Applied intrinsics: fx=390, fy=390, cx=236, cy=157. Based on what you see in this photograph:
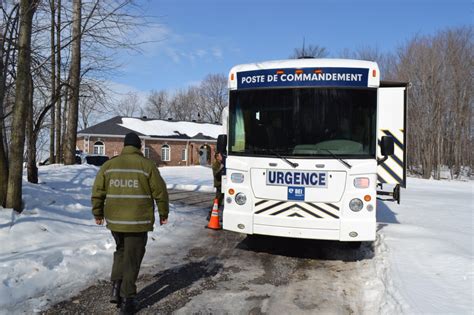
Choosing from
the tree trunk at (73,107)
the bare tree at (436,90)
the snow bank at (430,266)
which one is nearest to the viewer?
the snow bank at (430,266)

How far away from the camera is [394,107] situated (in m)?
7.85

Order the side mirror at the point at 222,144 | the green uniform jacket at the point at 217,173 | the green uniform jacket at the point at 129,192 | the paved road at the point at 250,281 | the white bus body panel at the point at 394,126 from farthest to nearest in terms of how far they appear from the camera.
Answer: the green uniform jacket at the point at 217,173 < the white bus body panel at the point at 394,126 < the side mirror at the point at 222,144 < the paved road at the point at 250,281 < the green uniform jacket at the point at 129,192

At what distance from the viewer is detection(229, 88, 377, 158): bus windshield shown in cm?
618

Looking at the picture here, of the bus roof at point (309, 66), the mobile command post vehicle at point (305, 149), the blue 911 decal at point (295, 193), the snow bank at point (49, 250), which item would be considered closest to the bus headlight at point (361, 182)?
the mobile command post vehicle at point (305, 149)

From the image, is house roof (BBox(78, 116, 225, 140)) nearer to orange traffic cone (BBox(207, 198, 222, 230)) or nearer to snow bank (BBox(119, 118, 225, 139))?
snow bank (BBox(119, 118, 225, 139))

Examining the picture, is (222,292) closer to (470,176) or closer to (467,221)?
(467,221)

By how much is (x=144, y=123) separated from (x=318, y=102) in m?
44.6

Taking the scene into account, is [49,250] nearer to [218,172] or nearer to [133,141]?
[133,141]

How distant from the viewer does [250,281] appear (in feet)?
18.0

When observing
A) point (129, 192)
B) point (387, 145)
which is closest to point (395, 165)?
point (387, 145)

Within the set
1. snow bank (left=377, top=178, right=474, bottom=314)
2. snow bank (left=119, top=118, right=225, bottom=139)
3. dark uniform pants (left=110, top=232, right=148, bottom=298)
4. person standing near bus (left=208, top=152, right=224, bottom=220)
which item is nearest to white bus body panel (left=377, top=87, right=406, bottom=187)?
snow bank (left=377, top=178, right=474, bottom=314)

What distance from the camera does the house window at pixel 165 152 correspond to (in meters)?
46.0

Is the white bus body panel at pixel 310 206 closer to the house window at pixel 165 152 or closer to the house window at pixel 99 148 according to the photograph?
the house window at pixel 99 148

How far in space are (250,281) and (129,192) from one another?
89.7 inches
